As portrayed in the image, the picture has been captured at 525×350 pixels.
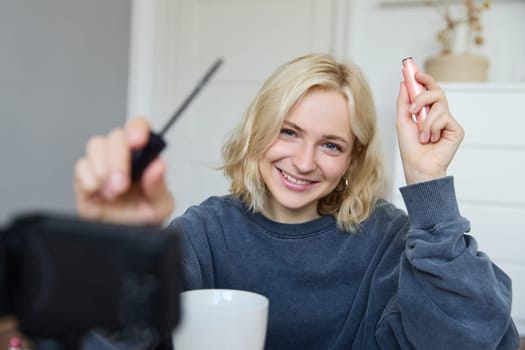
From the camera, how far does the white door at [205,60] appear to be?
113 inches

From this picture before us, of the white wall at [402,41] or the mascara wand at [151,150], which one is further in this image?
the white wall at [402,41]

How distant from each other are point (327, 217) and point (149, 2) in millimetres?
2326

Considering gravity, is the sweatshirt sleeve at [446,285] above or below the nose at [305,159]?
below

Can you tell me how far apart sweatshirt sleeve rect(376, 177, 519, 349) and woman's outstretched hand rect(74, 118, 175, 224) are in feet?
1.18

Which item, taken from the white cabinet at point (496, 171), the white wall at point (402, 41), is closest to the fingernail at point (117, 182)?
the white cabinet at point (496, 171)

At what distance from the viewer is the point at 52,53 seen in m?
2.30

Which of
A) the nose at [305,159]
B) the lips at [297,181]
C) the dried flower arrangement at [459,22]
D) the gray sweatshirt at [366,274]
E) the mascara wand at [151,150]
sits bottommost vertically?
the gray sweatshirt at [366,274]

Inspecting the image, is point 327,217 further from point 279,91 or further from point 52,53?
point 52,53

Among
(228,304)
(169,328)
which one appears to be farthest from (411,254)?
(169,328)

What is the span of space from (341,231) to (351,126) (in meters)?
0.18

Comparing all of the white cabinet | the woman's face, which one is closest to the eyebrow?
the woman's face

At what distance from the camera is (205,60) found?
3020 millimetres

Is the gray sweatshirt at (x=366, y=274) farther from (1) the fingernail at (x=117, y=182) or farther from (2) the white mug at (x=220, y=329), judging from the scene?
(1) the fingernail at (x=117, y=182)

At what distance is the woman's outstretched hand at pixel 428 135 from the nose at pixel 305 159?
0.18m
